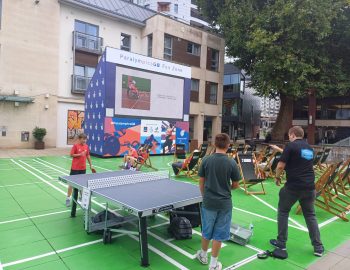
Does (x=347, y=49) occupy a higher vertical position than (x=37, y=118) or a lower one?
higher

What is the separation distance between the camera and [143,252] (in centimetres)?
361

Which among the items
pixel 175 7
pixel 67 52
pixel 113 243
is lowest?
pixel 113 243

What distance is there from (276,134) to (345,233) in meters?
18.8

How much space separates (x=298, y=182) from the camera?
155 inches

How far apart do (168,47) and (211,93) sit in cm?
580

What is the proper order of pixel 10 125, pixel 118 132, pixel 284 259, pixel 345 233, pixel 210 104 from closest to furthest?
pixel 284 259, pixel 345 233, pixel 118 132, pixel 10 125, pixel 210 104

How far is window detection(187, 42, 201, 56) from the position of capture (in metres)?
24.1

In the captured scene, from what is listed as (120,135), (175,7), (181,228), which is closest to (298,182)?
(181,228)

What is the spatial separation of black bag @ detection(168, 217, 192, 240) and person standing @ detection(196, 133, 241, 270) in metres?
1.11

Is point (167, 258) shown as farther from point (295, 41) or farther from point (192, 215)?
point (295, 41)

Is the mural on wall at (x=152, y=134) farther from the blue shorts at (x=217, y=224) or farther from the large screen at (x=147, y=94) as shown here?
the blue shorts at (x=217, y=224)

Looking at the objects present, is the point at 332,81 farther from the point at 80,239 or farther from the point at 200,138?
the point at 80,239

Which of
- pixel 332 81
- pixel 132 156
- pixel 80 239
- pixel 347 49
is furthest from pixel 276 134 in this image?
pixel 80 239

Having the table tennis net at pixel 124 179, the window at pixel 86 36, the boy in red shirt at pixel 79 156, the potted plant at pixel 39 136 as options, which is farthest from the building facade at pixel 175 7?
the table tennis net at pixel 124 179
